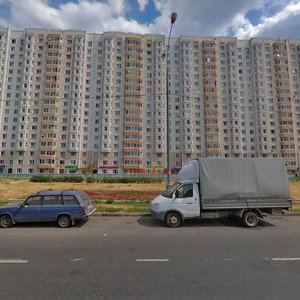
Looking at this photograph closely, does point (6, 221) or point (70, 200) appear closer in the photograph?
point (6, 221)

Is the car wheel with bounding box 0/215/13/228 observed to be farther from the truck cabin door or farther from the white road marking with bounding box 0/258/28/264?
the truck cabin door

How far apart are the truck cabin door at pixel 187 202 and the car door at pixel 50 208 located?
5.17 metres

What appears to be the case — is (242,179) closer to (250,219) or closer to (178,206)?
(250,219)

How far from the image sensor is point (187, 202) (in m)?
10.4

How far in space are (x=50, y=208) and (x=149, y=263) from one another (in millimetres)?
6151

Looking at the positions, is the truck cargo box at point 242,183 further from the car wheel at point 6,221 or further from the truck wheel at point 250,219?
the car wheel at point 6,221

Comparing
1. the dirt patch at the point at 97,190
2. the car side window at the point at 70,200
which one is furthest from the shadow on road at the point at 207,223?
the dirt patch at the point at 97,190

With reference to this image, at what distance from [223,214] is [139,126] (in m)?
65.6

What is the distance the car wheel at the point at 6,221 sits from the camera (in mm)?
10198

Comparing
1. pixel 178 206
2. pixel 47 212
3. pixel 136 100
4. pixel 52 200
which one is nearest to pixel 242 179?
pixel 178 206

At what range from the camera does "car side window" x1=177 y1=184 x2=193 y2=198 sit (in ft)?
34.6

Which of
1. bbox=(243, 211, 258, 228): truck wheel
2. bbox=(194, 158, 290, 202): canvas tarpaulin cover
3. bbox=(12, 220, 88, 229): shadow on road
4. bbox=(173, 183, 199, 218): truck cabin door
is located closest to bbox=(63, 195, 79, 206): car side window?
bbox=(12, 220, 88, 229): shadow on road

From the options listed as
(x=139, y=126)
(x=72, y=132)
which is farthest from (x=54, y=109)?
(x=139, y=126)

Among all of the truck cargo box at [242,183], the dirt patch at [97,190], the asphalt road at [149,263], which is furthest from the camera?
the dirt patch at [97,190]
